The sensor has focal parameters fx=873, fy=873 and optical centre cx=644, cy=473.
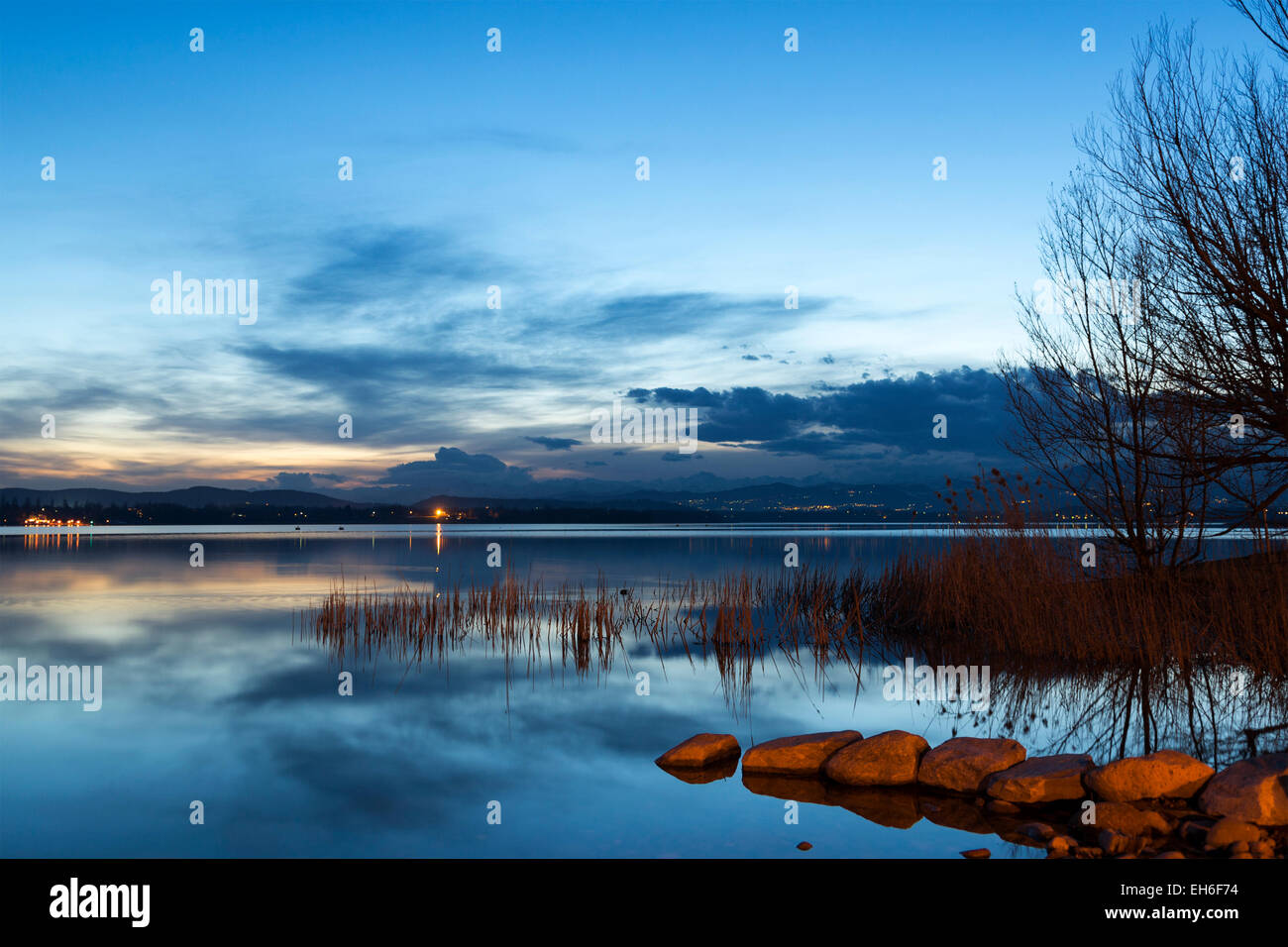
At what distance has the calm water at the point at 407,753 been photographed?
5.38 metres

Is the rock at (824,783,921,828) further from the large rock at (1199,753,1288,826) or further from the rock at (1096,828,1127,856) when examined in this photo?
the large rock at (1199,753,1288,826)

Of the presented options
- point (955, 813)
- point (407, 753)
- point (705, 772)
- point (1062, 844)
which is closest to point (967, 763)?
point (955, 813)

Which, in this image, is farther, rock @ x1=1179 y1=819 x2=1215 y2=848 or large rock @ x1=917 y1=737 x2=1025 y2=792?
large rock @ x1=917 y1=737 x2=1025 y2=792

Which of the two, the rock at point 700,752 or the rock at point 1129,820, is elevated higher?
the rock at point 1129,820

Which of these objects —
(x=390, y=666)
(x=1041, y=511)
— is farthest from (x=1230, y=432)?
(x=390, y=666)

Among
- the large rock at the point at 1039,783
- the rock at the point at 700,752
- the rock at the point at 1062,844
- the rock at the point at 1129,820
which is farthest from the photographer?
the rock at the point at 700,752

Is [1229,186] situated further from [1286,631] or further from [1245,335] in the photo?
[1286,631]

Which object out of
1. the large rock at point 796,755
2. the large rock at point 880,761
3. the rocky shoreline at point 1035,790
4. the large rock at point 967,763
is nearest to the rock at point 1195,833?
the rocky shoreline at point 1035,790

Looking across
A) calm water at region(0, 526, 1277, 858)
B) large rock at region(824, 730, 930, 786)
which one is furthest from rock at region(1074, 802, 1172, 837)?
large rock at region(824, 730, 930, 786)

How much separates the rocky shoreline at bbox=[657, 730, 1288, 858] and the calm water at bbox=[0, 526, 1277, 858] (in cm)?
25

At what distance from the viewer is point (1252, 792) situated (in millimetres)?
4738

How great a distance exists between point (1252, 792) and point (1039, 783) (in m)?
1.06

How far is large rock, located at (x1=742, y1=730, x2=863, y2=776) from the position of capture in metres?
6.26

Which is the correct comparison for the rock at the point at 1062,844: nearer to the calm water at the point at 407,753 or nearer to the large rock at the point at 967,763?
the calm water at the point at 407,753
